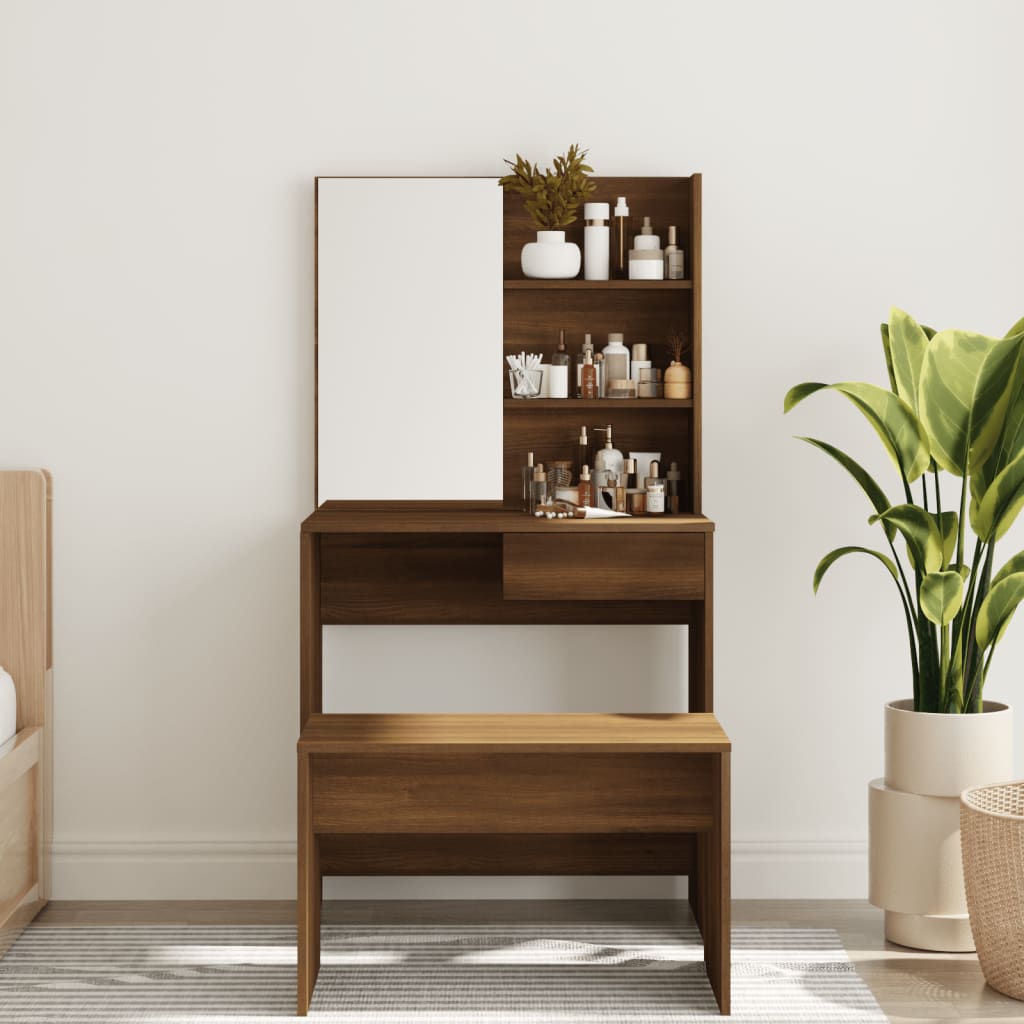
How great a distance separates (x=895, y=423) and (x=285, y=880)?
1.85m

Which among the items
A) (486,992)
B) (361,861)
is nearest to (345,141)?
(361,861)

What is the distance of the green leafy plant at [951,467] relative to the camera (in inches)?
101

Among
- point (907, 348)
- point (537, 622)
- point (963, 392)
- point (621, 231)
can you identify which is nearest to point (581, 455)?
point (537, 622)

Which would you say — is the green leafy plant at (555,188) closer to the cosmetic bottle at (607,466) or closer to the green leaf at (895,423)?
the cosmetic bottle at (607,466)

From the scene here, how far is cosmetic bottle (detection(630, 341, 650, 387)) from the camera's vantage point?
3.03 m

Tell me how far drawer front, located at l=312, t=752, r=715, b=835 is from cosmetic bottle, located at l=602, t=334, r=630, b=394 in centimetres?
96

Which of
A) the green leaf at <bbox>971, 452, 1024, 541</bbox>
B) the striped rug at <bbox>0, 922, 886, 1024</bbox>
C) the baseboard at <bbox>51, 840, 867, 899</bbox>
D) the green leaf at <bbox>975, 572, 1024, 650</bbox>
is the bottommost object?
the striped rug at <bbox>0, 922, 886, 1024</bbox>

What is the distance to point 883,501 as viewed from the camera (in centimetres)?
276

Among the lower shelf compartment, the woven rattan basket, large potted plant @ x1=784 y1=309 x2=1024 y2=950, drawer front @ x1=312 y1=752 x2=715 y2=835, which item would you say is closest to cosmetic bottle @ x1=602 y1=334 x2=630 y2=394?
large potted plant @ x1=784 y1=309 x2=1024 y2=950

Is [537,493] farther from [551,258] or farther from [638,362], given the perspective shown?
[551,258]

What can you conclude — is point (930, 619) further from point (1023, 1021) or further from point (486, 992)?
point (486, 992)

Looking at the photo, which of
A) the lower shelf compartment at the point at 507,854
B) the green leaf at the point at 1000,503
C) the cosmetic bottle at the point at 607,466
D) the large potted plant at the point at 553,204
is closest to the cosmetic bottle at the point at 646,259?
the large potted plant at the point at 553,204

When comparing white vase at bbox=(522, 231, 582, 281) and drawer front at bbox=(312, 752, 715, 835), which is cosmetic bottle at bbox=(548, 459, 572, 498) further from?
drawer front at bbox=(312, 752, 715, 835)

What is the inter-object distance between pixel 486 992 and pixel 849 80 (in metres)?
2.29
